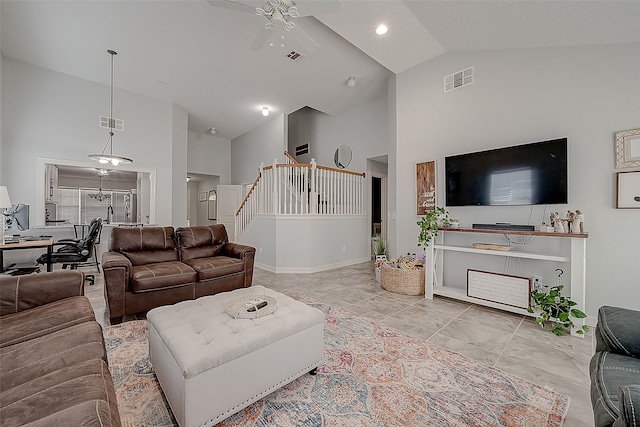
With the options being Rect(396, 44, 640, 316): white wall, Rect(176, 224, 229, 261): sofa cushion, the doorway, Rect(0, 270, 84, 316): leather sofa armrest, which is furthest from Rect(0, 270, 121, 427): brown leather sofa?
the doorway

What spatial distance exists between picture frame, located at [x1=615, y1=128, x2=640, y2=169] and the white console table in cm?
79

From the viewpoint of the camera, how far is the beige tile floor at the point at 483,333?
1.86 meters

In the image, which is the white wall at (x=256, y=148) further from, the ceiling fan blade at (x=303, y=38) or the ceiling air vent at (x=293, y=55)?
the ceiling fan blade at (x=303, y=38)

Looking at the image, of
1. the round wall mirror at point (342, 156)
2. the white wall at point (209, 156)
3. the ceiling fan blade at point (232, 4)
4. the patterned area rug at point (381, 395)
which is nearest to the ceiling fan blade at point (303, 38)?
the ceiling fan blade at point (232, 4)

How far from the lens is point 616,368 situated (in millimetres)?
1176

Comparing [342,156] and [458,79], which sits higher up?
[458,79]

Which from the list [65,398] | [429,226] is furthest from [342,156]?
[65,398]

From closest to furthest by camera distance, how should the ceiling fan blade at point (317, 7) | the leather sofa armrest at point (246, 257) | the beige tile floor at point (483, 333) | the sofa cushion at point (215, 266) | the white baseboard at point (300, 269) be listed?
the beige tile floor at point (483, 333)
the ceiling fan blade at point (317, 7)
the sofa cushion at point (215, 266)
the leather sofa armrest at point (246, 257)
the white baseboard at point (300, 269)

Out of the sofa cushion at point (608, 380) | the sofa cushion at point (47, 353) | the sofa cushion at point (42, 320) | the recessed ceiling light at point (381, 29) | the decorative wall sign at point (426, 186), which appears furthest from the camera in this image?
the decorative wall sign at point (426, 186)

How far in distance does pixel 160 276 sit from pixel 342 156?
523cm

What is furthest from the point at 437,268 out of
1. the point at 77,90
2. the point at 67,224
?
the point at 77,90

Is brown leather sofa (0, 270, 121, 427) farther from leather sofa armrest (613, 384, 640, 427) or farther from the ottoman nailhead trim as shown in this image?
leather sofa armrest (613, 384, 640, 427)

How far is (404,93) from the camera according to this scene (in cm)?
433

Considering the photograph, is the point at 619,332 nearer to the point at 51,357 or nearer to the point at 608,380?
the point at 608,380
